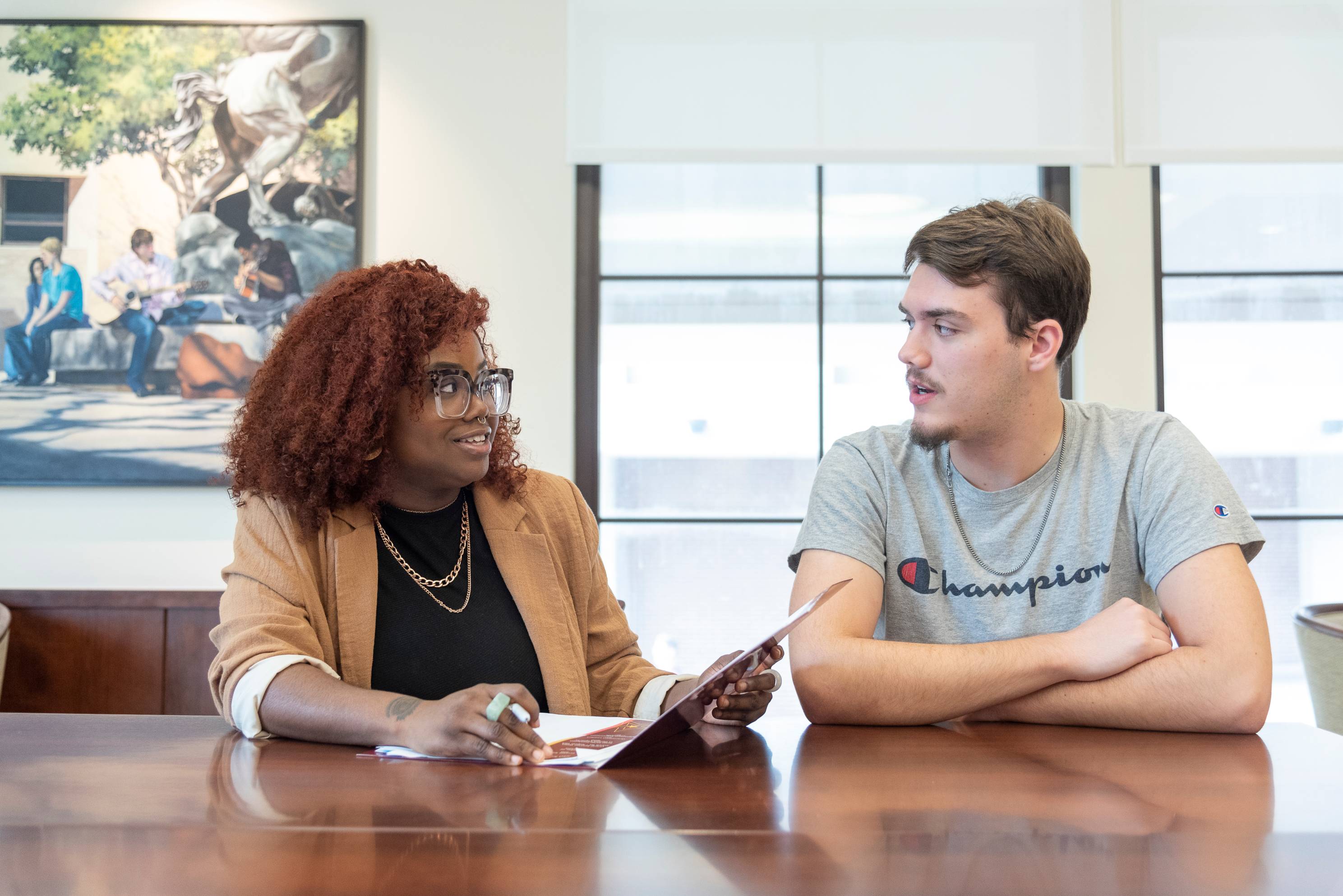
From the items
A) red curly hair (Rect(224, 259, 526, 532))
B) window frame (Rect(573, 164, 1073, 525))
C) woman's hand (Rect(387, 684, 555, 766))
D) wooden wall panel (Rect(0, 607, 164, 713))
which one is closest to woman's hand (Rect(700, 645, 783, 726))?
woman's hand (Rect(387, 684, 555, 766))

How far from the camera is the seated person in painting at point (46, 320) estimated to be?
3471 mm

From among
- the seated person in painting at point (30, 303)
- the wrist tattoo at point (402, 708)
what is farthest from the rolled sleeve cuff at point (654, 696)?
the seated person in painting at point (30, 303)

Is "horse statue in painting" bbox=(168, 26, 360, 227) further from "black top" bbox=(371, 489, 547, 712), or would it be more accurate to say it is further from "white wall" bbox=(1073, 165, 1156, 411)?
"white wall" bbox=(1073, 165, 1156, 411)

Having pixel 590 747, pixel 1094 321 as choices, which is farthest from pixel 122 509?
pixel 1094 321

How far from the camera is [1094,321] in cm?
356

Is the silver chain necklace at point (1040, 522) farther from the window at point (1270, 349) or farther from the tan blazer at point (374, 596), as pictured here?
the window at point (1270, 349)

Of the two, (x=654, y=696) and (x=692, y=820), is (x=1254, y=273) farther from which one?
(x=692, y=820)

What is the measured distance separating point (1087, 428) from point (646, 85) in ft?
7.88

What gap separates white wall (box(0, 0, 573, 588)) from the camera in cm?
357

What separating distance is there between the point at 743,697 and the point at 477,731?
36 cm

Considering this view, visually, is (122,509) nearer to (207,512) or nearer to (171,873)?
(207,512)

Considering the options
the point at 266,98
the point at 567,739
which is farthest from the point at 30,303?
the point at 567,739

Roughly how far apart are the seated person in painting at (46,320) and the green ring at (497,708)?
3.10 m

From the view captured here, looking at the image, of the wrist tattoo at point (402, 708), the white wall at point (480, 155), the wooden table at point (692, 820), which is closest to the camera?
the wooden table at point (692, 820)
